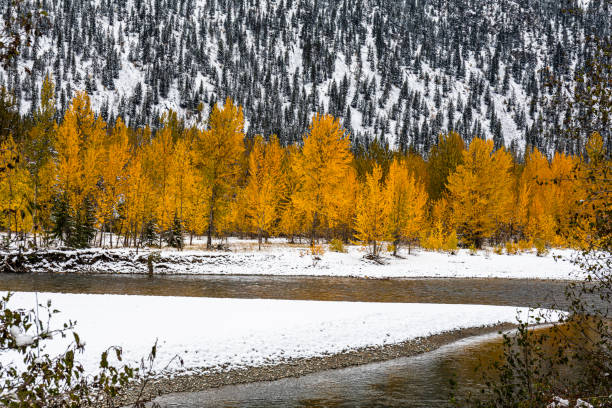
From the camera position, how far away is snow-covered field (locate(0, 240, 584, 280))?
27.3m

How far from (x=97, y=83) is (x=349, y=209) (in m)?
154

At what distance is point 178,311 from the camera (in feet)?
47.3

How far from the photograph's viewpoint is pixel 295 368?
11.6 meters

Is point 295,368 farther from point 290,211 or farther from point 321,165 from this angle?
point 290,211

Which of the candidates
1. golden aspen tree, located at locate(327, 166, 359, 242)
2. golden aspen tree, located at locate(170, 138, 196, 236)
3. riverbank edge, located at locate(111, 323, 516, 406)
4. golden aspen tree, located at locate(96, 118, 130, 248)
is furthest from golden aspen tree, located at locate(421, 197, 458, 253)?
golden aspen tree, located at locate(96, 118, 130, 248)

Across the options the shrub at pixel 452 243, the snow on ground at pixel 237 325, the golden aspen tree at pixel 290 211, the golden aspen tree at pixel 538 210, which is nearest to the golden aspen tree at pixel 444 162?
the golden aspen tree at pixel 538 210

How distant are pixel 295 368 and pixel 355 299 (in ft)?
28.7

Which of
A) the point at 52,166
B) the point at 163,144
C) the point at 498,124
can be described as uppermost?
the point at 498,124

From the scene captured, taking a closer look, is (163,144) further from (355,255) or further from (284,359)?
(284,359)

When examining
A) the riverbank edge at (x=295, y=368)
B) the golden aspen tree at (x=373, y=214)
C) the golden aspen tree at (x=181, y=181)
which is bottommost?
the riverbank edge at (x=295, y=368)

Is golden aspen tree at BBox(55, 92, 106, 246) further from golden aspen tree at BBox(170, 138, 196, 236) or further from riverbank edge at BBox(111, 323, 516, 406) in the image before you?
riverbank edge at BBox(111, 323, 516, 406)

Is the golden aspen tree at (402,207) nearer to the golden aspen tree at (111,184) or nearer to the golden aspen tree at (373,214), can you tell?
the golden aspen tree at (373,214)

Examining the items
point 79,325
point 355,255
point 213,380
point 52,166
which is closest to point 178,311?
point 79,325

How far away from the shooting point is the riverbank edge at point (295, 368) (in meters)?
9.98
